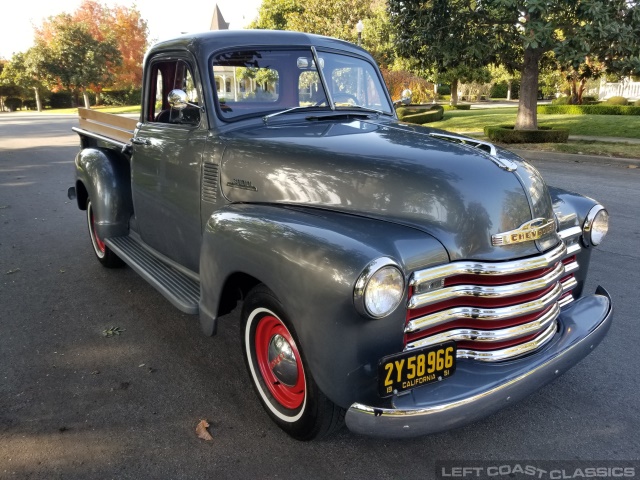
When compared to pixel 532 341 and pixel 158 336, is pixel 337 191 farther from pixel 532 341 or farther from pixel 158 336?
pixel 158 336

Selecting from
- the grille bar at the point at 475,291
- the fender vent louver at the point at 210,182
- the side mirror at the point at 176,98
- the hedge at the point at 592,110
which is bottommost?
the grille bar at the point at 475,291

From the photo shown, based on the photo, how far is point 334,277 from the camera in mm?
2078

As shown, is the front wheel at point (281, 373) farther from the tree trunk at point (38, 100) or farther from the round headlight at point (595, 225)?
the tree trunk at point (38, 100)

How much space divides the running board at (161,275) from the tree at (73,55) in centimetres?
4195

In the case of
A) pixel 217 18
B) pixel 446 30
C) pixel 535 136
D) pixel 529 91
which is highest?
pixel 217 18

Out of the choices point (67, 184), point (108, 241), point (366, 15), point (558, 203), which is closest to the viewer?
point (558, 203)

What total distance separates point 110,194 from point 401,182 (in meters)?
3.02

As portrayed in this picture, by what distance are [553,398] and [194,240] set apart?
2.33 m

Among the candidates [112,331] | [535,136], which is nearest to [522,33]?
[535,136]

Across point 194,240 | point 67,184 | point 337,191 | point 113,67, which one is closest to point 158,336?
point 194,240

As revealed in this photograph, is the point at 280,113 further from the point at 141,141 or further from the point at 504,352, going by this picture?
the point at 504,352

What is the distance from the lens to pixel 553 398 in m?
2.90

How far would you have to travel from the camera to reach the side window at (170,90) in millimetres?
3426

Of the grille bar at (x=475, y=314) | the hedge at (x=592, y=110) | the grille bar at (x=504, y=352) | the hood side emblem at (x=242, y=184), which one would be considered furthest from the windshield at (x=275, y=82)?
the hedge at (x=592, y=110)
